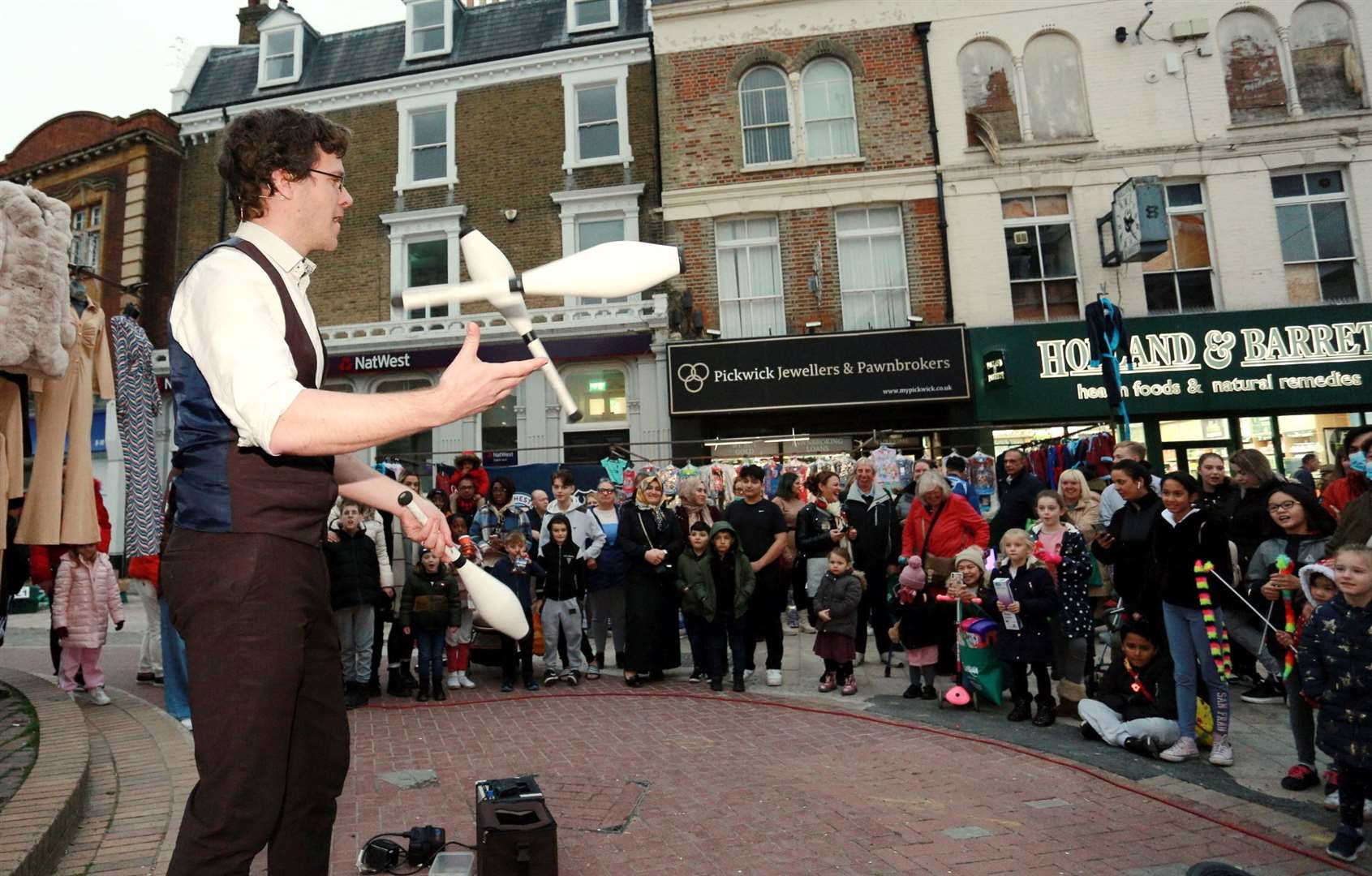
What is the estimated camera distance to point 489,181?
17.0 meters

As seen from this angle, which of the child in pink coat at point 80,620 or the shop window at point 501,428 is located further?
the shop window at point 501,428

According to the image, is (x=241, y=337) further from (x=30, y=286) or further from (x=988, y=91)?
(x=988, y=91)

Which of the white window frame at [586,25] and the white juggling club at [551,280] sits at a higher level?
the white window frame at [586,25]

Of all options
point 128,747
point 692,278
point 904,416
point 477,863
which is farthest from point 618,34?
point 477,863

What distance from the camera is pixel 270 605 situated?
165cm

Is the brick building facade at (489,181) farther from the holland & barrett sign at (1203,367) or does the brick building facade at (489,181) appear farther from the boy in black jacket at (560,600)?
the boy in black jacket at (560,600)

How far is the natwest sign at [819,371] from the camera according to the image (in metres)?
14.3

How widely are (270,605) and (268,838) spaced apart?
1.66 feet

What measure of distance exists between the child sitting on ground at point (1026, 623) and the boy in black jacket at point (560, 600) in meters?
3.79

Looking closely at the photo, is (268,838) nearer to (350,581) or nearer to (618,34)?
(350,581)

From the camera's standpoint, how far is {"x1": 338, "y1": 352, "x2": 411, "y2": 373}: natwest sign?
1584 centimetres

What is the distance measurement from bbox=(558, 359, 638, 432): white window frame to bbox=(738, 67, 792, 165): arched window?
15.0 ft

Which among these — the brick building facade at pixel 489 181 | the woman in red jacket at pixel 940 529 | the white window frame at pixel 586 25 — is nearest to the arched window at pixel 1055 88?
the brick building facade at pixel 489 181

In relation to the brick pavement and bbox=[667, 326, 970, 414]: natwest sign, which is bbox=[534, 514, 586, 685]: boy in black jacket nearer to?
the brick pavement
